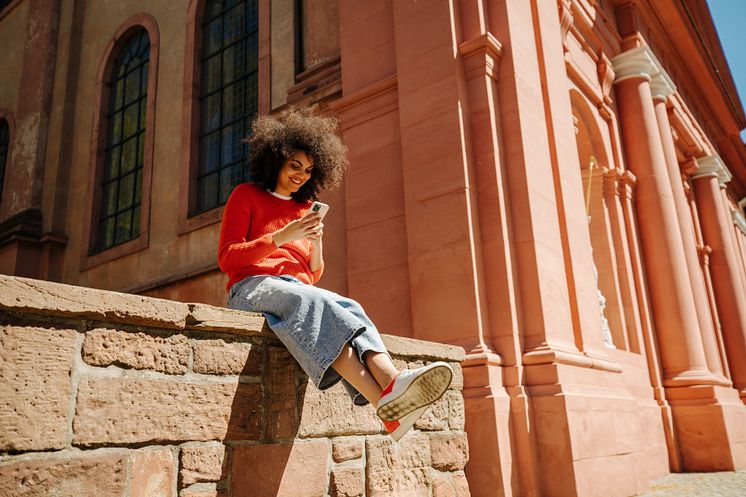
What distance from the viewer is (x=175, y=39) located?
11742 millimetres

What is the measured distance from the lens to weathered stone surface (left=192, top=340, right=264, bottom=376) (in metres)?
2.92

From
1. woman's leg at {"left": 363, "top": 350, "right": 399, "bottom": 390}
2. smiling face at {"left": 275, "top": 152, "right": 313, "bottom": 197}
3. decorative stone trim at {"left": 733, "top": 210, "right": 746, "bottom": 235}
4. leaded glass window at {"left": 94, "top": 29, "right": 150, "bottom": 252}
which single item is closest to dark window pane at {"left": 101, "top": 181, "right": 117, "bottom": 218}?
leaded glass window at {"left": 94, "top": 29, "right": 150, "bottom": 252}

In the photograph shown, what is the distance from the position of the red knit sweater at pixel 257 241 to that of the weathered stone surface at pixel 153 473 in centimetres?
97

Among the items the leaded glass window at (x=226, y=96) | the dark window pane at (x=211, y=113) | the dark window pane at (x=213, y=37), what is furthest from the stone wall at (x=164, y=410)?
the dark window pane at (x=213, y=37)

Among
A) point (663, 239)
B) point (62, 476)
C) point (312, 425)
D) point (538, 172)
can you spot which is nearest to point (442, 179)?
point (538, 172)

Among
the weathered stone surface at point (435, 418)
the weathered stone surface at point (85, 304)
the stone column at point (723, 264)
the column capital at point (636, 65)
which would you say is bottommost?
the weathered stone surface at point (435, 418)

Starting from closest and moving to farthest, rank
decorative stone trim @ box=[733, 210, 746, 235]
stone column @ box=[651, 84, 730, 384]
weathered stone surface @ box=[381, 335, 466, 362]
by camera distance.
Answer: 1. weathered stone surface @ box=[381, 335, 466, 362]
2. stone column @ box=[651, 84, 730, 384]
3. decorative stone trim @ box=[733, 210, 746, 235]

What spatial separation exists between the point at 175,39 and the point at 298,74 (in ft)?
12.7

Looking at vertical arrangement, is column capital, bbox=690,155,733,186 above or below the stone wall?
above

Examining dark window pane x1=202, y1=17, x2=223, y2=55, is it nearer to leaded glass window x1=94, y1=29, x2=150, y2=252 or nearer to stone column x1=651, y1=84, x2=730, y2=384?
leaded glass window x1=94, y1=29, x2=150, y2=252

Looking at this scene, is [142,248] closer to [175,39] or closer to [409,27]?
[175,39]

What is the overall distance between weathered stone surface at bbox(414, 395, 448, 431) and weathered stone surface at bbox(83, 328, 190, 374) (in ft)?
5.56

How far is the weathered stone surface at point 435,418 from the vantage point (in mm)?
4016

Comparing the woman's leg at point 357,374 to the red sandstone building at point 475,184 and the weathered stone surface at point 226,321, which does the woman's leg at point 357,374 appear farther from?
the red sandstone building at point 475,184
